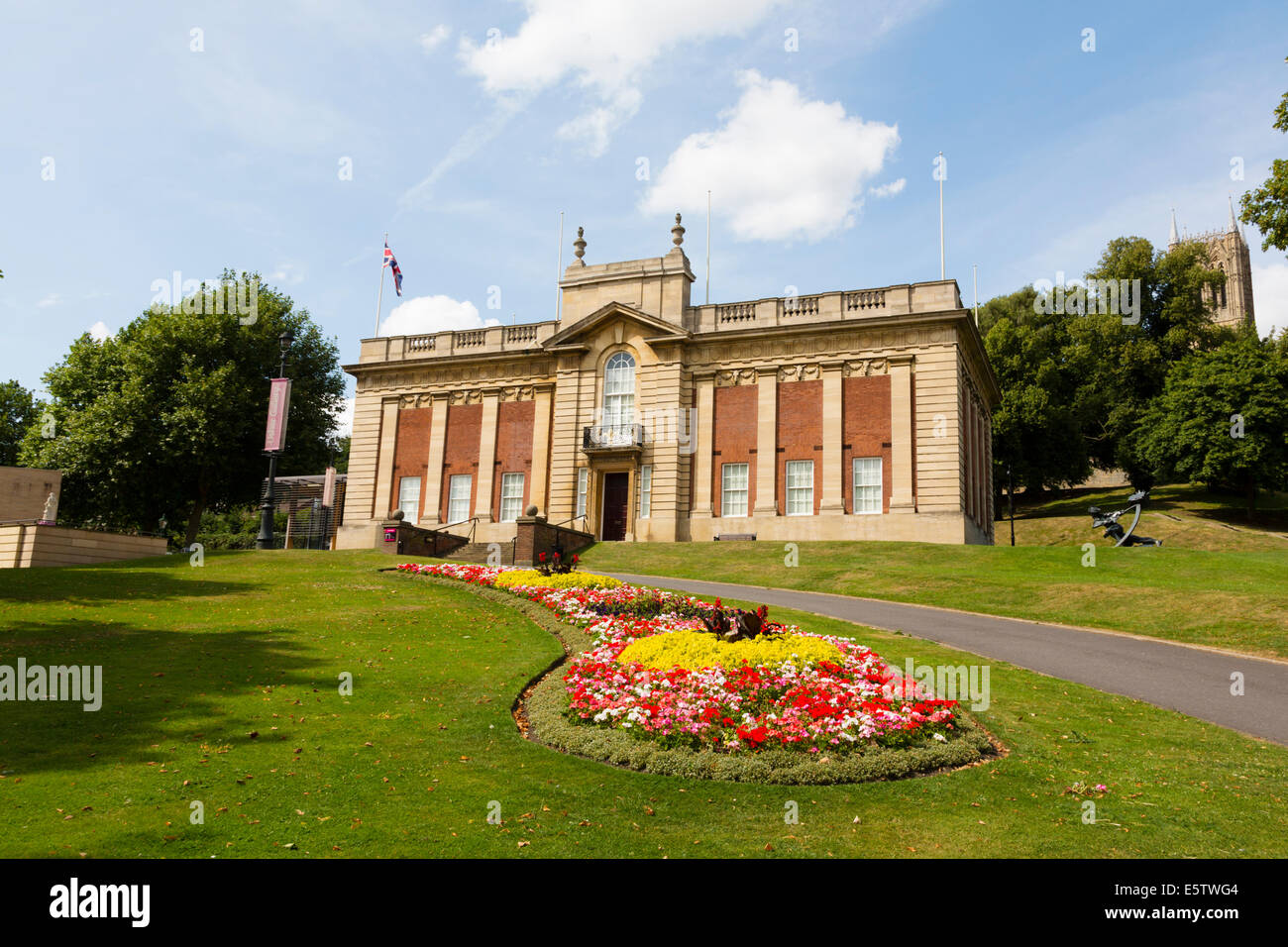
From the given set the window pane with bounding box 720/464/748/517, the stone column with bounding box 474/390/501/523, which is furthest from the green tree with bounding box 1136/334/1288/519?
the stone column with bounding box 474/390/501/523

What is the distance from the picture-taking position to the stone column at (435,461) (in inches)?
1742

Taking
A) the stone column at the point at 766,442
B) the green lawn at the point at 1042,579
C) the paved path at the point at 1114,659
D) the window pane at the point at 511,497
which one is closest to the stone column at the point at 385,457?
the window pane at the point at 511,497

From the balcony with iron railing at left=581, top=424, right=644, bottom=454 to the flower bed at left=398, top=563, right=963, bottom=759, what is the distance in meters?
25.4

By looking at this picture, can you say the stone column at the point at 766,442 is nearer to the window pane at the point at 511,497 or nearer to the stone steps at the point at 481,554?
the stone steps at the point at 481,554

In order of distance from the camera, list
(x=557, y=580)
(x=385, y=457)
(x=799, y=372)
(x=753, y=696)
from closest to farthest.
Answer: (x=753, y=696), (x=557, y=580), (x=799, y=372), (x=385, y=457)

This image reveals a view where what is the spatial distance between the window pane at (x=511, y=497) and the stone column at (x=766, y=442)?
12094mm

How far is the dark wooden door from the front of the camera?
41.4m

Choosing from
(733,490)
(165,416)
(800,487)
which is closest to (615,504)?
(733,490)

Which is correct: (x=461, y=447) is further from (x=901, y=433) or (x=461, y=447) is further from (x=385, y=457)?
(x=901, y=433)

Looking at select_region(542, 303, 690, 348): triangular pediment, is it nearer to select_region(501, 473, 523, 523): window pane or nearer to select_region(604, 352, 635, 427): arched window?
select_region(604, 352, 635, 427): arched window

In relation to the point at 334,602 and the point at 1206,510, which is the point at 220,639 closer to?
the point at 334,602

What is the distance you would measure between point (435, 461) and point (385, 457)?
306 cm

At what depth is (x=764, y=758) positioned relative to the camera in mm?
9477

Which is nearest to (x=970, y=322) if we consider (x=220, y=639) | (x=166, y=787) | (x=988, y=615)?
(x=988, y=615)
